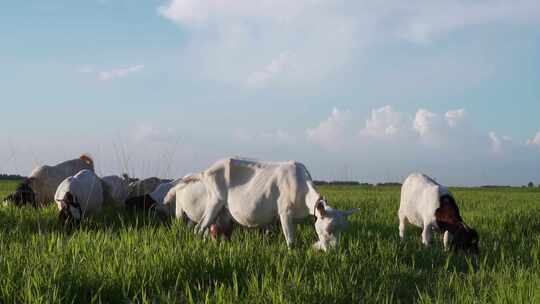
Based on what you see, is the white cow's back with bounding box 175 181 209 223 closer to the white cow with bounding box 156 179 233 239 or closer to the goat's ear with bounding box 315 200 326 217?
the white cow with bounding box 156 179 233 239

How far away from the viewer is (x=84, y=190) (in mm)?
11367

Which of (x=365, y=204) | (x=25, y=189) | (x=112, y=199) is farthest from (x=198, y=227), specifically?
(x=365, y=204)

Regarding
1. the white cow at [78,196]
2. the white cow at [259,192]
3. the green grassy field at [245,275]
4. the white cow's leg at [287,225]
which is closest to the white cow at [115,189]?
the white cow at [78,196]

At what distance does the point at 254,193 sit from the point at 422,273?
2.60 meters

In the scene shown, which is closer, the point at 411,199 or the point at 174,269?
the point at 174,269

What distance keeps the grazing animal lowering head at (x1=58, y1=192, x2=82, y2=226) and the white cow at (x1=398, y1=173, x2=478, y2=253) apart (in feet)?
18.6

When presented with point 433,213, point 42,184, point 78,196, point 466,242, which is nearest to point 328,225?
point 466,242

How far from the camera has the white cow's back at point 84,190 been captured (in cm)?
1099

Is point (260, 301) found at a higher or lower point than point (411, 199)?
lower

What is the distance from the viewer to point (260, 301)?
4.71 metres

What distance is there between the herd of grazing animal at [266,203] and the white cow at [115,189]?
142cm

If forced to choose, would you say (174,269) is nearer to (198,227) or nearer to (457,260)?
(198,227)

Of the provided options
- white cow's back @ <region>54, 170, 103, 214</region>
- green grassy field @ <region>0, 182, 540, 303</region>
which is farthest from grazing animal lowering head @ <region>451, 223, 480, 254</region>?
white cow's back @ <region>54, 170, 103, 214</region>

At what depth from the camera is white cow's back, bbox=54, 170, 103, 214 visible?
11.0 meters
